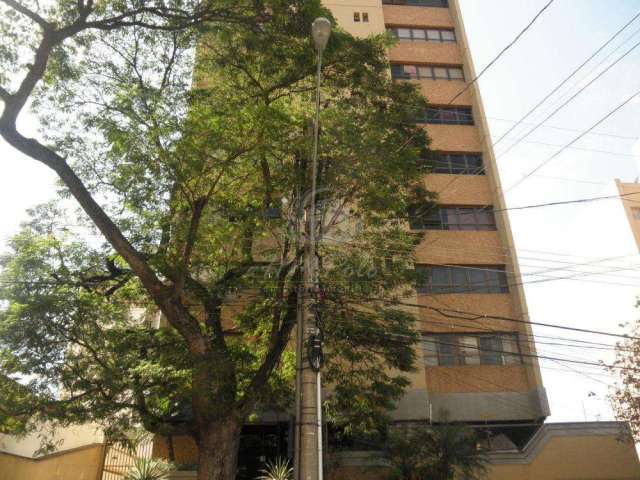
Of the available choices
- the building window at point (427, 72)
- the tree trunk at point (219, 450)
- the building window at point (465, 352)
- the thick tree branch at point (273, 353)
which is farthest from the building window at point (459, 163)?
the tree trunk at point (219, 450)

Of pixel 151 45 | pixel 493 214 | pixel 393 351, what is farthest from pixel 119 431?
pixel 493 214

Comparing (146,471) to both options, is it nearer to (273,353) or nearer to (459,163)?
(273,353)

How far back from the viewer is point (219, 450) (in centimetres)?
912

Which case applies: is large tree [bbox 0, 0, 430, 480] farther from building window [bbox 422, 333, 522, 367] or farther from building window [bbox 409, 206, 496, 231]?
building window [bbox 409, 206, 496, 231]

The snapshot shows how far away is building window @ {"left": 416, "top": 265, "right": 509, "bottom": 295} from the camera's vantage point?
63.0 ft

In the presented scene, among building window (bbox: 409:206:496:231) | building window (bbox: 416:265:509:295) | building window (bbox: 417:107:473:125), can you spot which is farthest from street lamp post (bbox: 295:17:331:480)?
building window (bbox: 417:107:473:125)

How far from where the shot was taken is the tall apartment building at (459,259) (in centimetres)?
1711

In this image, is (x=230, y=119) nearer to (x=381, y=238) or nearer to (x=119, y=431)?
(x=381, y=238)

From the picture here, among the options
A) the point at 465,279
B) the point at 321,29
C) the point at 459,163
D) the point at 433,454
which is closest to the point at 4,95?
the point at 321,29

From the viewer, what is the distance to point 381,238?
1217 centimetres

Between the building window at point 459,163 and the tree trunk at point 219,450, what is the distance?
15873 millimetres

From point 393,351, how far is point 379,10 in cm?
1948

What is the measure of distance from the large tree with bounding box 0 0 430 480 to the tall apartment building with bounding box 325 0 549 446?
3070mm

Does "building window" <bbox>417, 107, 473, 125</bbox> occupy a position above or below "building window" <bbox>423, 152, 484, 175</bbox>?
above
